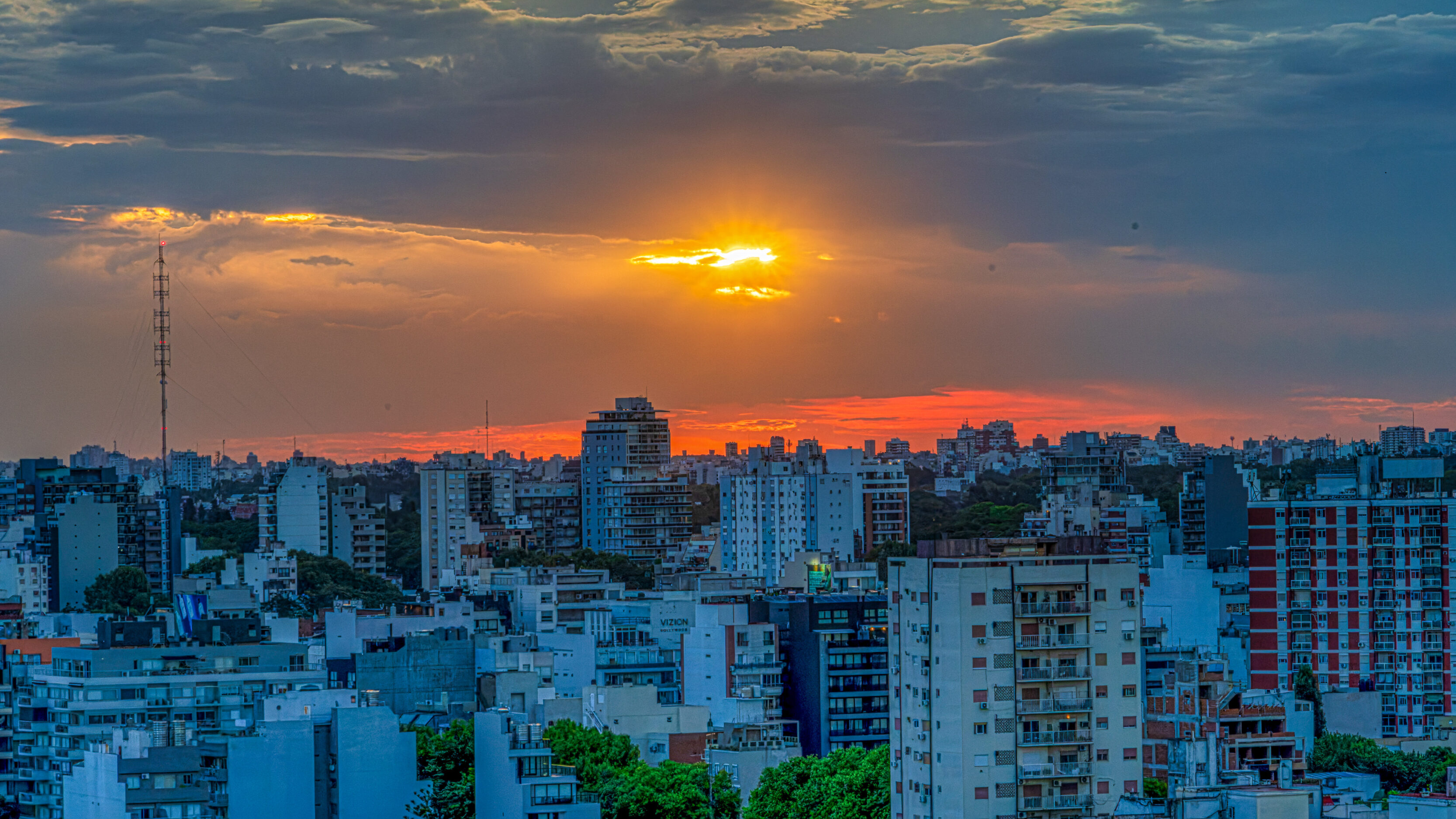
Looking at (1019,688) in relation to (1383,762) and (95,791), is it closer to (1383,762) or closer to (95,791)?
(1383,762)

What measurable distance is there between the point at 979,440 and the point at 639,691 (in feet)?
465

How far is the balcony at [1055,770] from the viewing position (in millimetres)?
38781

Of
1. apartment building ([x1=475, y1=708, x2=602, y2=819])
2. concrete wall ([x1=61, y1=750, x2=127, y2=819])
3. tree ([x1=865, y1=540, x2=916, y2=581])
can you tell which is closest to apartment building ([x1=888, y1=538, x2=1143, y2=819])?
apartment building ([x1=475, y1=708, x2=602, y2=819])

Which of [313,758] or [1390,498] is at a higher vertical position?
[1390,498]

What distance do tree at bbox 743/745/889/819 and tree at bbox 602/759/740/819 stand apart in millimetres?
992

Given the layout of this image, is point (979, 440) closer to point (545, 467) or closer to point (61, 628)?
point (545, 467)

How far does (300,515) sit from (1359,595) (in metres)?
79.6

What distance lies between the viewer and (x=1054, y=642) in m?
39.5

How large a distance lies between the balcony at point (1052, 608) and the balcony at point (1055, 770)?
8.13 ft

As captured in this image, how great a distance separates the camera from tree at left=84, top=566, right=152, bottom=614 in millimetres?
103875

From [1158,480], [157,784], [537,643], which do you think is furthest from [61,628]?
[1158,480]

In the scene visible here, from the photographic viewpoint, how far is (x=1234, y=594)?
7081 cm

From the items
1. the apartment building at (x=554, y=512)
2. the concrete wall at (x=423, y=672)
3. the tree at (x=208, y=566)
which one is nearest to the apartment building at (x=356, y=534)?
the tree at (x=208, y=566)

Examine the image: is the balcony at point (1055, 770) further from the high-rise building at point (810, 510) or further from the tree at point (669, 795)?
the high-rise building at point (810, 510)
